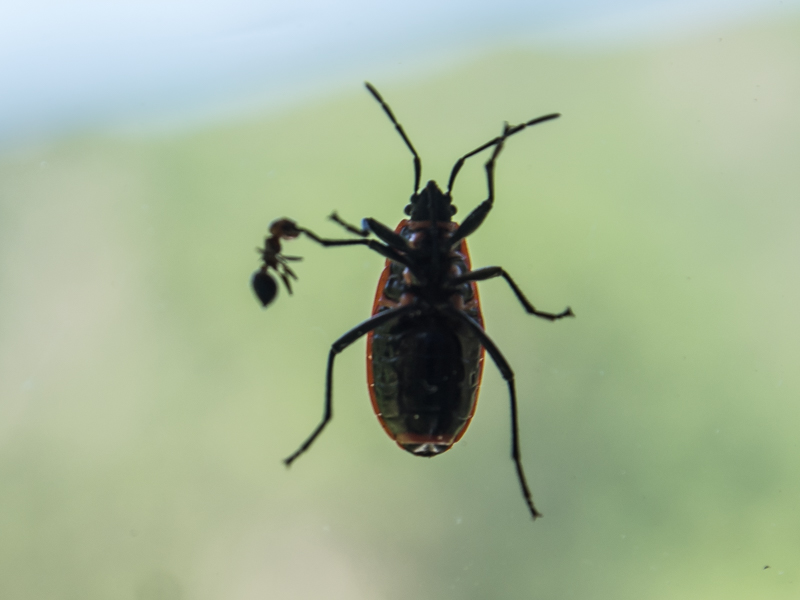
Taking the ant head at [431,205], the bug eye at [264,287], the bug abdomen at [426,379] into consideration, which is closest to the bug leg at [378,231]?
the ant head at [431,205]

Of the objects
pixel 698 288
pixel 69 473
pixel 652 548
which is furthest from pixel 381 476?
pixel 698 288

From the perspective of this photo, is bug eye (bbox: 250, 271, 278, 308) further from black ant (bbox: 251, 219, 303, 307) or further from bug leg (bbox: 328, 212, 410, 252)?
bug leg (bbox: 328, 212, 410, 252)

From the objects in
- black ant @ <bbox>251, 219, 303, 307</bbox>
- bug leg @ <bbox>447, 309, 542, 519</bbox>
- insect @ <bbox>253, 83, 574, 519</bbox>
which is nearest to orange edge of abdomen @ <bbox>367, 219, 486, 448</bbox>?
insect @ <bbox>253, 83, 574, 519</bbox>

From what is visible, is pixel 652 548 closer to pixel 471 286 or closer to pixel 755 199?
pixel 471 286

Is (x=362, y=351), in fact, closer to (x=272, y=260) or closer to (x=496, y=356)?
(x=272, y=260)

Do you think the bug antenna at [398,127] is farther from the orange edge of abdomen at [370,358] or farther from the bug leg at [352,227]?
the bug leg at [352,227]

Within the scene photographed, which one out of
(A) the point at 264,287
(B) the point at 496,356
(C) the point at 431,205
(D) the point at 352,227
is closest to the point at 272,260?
(A) the point at 264,287
